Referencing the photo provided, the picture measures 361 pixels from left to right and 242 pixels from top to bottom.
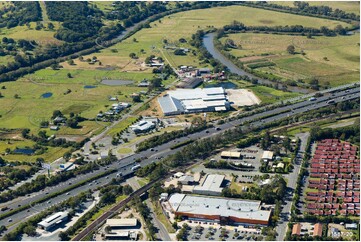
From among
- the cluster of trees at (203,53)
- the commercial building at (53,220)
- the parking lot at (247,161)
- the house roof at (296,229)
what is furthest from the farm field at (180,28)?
the house roof at (296,229)

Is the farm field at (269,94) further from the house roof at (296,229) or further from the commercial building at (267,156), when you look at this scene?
the house roof at (296,229)

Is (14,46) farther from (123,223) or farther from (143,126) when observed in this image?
(123,223)

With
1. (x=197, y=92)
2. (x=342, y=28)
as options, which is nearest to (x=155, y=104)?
(x=197, y=92)

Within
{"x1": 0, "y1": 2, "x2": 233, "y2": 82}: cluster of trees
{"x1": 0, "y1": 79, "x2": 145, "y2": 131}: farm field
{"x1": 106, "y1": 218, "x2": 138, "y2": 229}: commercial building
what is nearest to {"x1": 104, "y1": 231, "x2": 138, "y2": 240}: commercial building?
{"x1": 106, "y1": 218, "x2": 138, "y2": 229}: commercial building

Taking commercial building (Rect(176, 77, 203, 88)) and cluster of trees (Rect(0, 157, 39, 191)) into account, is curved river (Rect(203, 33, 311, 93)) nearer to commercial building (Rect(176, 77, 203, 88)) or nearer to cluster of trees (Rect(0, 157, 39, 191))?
commercial building (Rect(176, 77, 203, 88))

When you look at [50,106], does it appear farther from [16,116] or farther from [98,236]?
[98,236]

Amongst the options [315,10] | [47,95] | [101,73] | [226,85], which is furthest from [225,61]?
[315,10]
